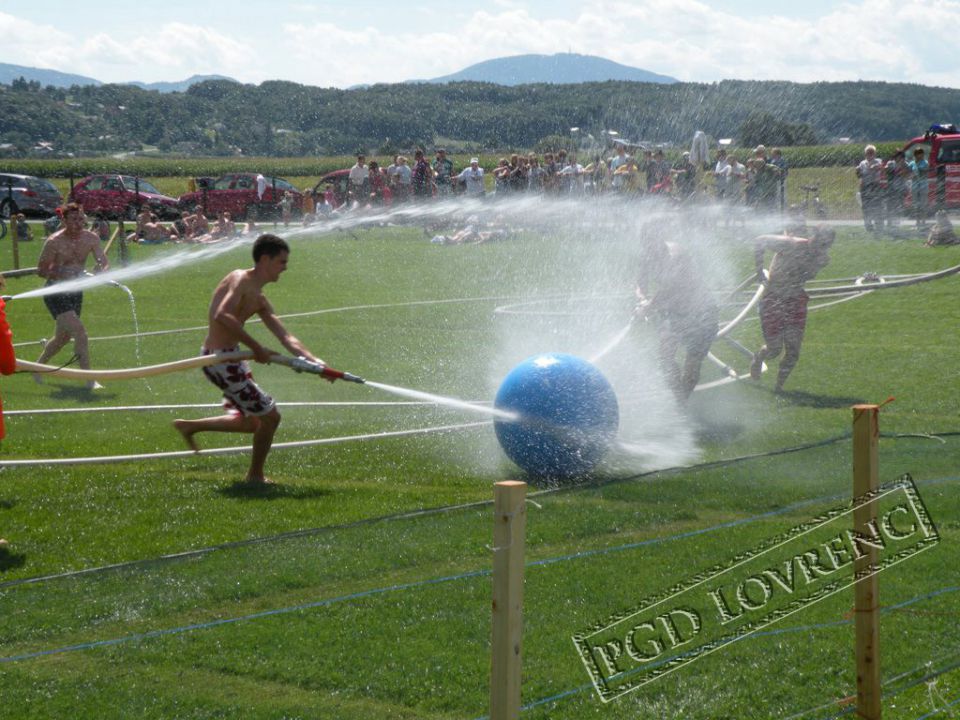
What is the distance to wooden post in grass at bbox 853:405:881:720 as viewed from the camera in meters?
5.19

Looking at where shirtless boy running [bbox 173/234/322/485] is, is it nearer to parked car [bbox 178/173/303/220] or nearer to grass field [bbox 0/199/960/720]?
grass field [bbox 0/199/960/720]

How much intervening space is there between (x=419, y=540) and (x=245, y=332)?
239 cm

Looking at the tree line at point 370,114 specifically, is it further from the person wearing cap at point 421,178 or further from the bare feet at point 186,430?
the bare feet at point 186,430

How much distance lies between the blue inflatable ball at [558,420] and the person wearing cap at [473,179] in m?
23.3

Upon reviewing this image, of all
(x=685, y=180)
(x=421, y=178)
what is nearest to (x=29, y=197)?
(x=421, y=178)

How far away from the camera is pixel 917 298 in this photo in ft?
64.6

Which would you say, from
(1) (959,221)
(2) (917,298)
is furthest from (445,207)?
(2) (917,298)

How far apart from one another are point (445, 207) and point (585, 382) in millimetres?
26051

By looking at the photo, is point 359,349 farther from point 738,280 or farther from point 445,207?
point 445,207

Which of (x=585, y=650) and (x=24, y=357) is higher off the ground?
(x=585, y=650)

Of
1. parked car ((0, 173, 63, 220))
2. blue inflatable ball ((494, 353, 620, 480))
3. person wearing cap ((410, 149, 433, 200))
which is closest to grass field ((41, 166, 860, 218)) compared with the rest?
person wearing cap ((410, 149, 433, 200))

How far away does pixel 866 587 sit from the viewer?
207 inches

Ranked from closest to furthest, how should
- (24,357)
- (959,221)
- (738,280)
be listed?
(24,357) → (738,280) → (959,221)

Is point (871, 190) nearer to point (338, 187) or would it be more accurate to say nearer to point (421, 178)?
point (421, 178)
